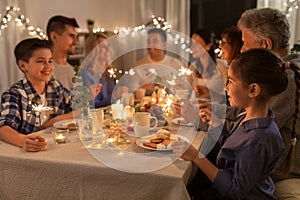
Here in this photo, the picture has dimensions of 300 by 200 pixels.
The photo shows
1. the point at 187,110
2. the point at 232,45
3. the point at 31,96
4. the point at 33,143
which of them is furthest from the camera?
the point at 232,45

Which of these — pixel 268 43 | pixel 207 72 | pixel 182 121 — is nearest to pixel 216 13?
pixel 207 72

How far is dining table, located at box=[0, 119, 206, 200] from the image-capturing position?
1.13m

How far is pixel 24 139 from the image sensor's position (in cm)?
133

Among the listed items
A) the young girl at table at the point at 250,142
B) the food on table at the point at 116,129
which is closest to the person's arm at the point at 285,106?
the young girl at table at the point at 250,142

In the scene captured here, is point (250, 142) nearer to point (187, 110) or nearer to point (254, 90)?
point (254, 90)

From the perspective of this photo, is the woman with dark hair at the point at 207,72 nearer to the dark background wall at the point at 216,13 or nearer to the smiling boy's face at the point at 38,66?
the dark background wall at the point at 216,13

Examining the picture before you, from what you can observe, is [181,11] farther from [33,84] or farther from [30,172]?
[30,172]

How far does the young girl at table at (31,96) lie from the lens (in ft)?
5.11

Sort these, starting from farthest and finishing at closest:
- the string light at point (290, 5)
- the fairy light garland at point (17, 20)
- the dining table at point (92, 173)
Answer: the string light at point (290, 5), the fairy light garland at point (17, 20), the dining table at point (92, 173)

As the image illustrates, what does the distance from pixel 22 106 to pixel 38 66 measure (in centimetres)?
27

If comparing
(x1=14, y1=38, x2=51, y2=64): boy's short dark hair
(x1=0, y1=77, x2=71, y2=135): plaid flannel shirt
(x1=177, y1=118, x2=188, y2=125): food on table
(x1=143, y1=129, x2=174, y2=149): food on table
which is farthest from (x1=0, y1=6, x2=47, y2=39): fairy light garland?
(x1=143, y1=129, x2=174, y2=149): food on table

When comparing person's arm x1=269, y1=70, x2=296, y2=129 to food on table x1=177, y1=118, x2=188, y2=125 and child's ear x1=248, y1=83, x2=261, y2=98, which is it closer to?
child's ear x1=248, y1=83, x2=261, y2=98

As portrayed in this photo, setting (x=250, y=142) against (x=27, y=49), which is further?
(x=27, y=49)

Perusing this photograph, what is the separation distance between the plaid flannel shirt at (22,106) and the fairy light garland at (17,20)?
1.13 m
